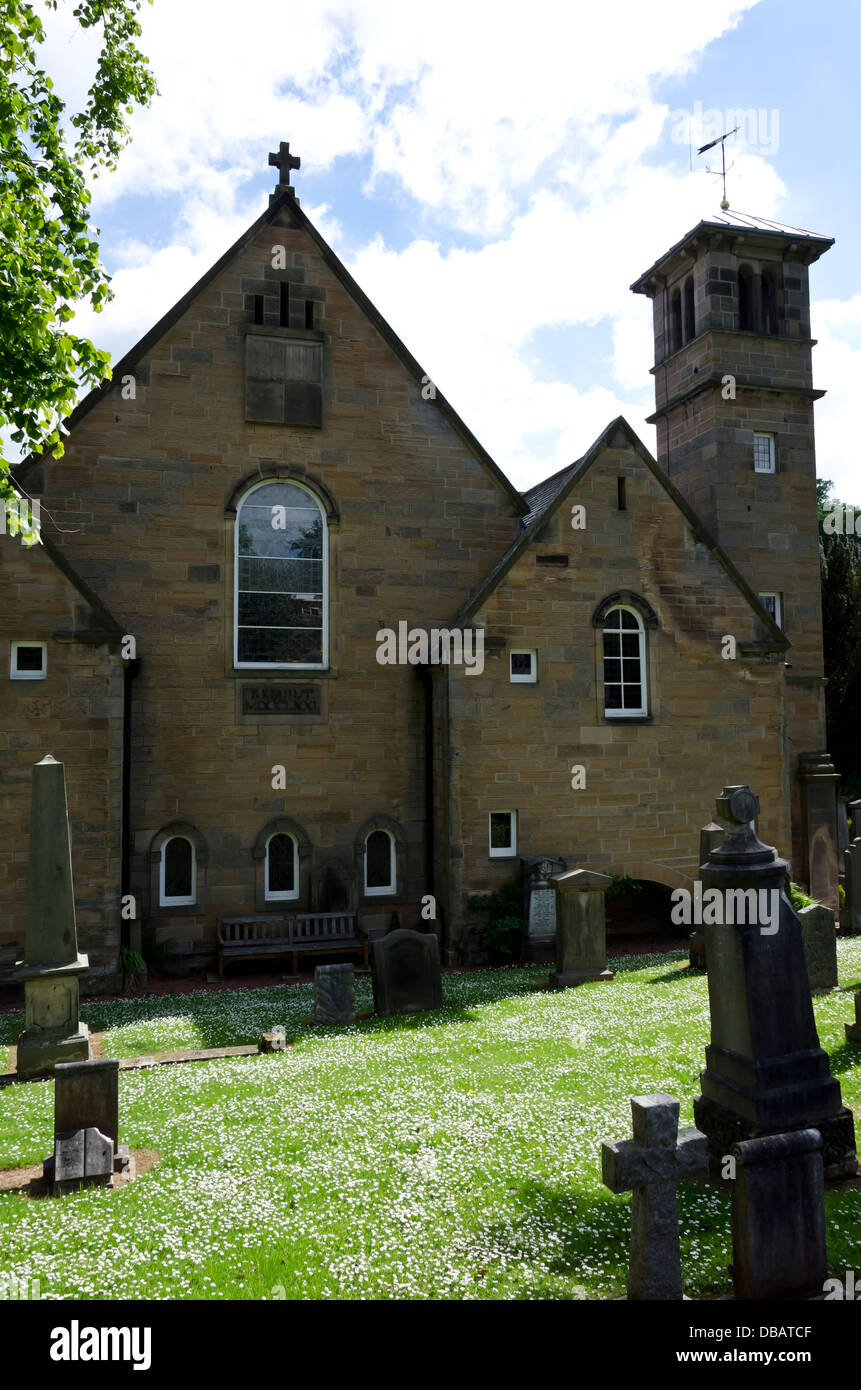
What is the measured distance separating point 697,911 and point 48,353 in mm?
14360

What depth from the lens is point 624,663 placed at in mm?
17703

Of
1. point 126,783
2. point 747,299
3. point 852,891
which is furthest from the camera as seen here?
point 747,299

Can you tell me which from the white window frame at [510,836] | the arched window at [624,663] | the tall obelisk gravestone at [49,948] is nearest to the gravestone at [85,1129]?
the tall obelisk gravestone at [49,948]

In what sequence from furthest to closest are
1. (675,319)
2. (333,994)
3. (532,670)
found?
(675,319)
(532,670)
(333,994)

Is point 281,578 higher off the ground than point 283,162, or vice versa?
point 283,162

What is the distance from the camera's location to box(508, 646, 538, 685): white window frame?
16781mm

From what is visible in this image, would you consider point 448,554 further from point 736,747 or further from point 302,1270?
point 302,1270

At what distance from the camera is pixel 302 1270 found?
538 centimetres

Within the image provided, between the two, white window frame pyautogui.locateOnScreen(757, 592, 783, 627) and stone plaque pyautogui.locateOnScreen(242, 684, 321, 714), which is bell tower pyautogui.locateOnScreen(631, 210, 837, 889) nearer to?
white window frame pyautogui.locateOnScreen(757, 592, 783, 627)

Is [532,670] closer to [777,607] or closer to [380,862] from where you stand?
[380,862]

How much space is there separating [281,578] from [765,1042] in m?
12.7

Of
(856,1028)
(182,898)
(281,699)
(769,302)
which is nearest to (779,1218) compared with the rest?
(856,1028)

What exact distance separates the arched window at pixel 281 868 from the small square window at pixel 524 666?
5.26m

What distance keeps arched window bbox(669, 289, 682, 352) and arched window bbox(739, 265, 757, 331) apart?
4.93ft
